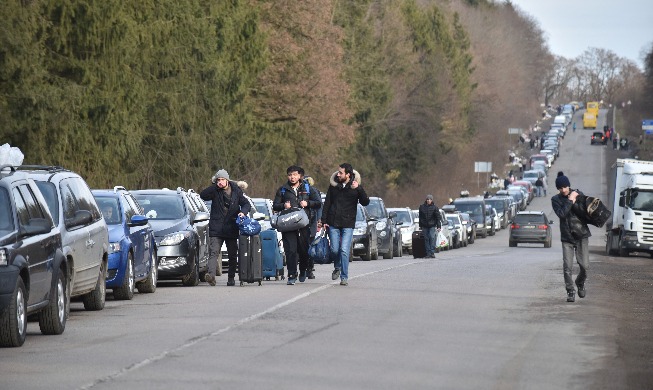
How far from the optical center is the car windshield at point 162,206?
2661 cm

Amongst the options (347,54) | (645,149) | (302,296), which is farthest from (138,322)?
(645,149)

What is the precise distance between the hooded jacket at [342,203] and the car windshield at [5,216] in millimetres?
8782

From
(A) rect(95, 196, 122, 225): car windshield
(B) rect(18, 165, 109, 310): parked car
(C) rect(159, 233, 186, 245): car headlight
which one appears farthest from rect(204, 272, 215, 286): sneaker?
(B) rect(18, 165, 109, 310): parked car

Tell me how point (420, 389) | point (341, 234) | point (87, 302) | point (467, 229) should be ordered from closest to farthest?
point (420, 389), point (87, 302), point (341, 234), point (467, 229)

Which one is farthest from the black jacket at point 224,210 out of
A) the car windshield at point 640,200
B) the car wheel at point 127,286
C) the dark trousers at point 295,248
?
the car windshield at point 640,200

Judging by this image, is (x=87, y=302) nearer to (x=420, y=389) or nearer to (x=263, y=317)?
(x=263, y=317)

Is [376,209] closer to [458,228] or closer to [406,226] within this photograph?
[406,226]

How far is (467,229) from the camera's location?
69750 millimetres

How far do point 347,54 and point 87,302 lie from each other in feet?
231

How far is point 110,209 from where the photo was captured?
74.8ft

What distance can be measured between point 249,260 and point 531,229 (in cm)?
3958

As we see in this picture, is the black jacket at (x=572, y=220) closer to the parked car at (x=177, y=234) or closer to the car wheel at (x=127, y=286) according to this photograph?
the car wheel at (x=127, y=286)

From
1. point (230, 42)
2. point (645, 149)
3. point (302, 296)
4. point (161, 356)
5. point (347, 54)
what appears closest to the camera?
point (161, 356)

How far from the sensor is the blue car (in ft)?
70.1
